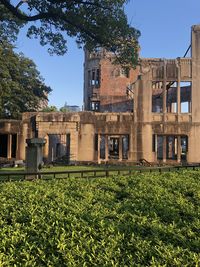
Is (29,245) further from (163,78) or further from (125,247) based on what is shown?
(163,78)

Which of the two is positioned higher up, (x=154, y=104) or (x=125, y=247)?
(x=154, y=104)

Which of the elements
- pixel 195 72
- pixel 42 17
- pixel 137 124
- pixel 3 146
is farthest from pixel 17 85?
pixel 42 17

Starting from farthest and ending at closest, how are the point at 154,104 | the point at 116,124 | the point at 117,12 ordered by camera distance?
the point at 154,104 → the point at 116,124 → the point at 117,12

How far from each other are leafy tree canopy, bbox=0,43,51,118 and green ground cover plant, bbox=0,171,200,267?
1120 inches

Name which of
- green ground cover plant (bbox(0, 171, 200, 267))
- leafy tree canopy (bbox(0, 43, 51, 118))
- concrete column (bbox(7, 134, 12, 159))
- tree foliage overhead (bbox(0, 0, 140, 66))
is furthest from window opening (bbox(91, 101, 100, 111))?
green ground cover plant (bbox(0, 171, 200, 267))

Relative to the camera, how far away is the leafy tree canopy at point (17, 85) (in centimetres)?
3675

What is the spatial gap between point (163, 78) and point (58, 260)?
2796cm

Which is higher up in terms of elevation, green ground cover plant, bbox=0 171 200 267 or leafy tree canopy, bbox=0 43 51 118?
leafy tree canopy, bbox=0 43 51 118

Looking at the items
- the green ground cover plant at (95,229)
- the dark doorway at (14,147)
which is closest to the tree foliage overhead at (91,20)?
the green ground cover plant at (95,229)

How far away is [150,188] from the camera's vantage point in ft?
24.5

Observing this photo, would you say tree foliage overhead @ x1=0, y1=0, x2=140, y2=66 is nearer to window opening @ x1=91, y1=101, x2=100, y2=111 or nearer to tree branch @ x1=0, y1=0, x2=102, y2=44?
tree branch @ x1=0, y1=0, x2=102, y2=44

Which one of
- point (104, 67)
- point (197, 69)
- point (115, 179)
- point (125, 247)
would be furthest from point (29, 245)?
point (104, 67)

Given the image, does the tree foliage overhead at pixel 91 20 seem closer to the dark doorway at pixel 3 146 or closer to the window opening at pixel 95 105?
the dark doorway at pixel 3 146

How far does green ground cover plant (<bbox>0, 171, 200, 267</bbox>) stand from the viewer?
3707 mm
